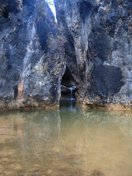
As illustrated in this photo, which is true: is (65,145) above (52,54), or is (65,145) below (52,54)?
below

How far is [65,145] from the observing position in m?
8.21

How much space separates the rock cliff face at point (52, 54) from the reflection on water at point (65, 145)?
2261mm

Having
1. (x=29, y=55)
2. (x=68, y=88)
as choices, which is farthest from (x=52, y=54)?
(x=68, y=88)

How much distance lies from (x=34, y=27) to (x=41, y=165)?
1033 centimetres

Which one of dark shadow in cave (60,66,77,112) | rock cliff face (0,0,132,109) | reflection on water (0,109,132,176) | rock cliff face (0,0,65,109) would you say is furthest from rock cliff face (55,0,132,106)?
dark shadow in cave (60,66,77,112)

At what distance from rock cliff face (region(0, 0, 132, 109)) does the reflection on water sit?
226 cm

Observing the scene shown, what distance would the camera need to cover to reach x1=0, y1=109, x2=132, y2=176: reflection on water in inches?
250

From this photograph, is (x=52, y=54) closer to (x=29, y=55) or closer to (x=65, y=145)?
(x=29, y=55)

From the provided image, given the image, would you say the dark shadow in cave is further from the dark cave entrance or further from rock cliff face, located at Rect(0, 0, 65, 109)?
rock cliff face, located at Rect(0, 0, 65, 109)

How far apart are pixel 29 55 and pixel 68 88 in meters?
6.04

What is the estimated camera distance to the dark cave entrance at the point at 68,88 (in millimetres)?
20953

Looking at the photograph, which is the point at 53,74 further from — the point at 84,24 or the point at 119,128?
the point at 119,128

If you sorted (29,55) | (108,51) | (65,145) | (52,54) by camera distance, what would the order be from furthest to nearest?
(52,54) < (29,55) < (108,51) < (65,145)

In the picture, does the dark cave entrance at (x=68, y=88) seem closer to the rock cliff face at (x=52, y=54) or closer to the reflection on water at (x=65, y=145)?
the rock cliff face at (x=52, y=54)
